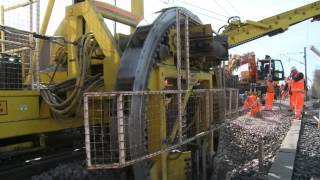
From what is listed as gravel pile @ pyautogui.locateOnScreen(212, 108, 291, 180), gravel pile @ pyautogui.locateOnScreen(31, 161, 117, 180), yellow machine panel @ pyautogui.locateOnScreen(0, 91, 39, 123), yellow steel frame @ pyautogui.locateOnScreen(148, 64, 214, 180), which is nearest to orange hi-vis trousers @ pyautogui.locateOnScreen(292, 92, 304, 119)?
gravel pile @ pyautogui.locateOnScreen(212, 108, 291, 180)

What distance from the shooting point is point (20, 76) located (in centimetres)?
423

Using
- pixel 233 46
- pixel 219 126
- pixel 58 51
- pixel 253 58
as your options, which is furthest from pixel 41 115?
pixel 253 58

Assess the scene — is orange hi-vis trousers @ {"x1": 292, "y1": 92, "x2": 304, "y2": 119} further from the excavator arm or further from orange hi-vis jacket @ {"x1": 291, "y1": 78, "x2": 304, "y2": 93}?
the excavator arm

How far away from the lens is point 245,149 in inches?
329

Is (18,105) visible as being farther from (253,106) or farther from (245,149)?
(253,106)

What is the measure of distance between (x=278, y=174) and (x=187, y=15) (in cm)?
241

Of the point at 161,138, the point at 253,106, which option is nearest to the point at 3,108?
the point at 161,138

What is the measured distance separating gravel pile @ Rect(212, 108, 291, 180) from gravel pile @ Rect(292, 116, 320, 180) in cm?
44

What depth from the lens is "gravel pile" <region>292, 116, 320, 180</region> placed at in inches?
231

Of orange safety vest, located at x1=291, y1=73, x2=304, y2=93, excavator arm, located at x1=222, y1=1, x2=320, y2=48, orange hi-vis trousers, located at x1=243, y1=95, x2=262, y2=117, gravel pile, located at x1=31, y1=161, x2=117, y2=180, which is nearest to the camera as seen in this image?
gravel pile, located at x1=31, y1=161, x2=117, y2=180

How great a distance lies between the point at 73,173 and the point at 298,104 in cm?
1066

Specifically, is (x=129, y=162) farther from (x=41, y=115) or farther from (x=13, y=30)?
(x=13, y=30)

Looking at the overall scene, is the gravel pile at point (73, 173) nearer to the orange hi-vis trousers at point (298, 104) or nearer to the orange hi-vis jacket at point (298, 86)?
the orange hi-vis trousers at point (298, 104)

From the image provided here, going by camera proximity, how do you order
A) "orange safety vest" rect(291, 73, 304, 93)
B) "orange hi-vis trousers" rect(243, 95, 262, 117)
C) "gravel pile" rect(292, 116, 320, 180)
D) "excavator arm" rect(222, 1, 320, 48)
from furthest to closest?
"excavator arm" rect(222, 1, 320, 48) → "orange hi-vis trousers" rect(243, 95, 262, 117) → "orange safety vest" rect(291, 73, 304, 93) → "gravel pile" rect(292, 116, 320, 180)
